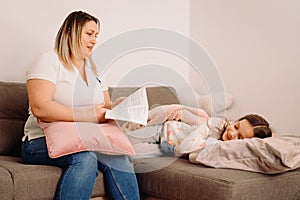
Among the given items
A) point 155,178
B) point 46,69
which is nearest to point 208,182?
point 155,178

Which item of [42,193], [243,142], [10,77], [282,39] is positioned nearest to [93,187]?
[42,193]

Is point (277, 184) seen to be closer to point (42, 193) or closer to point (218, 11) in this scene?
point (42, 193)

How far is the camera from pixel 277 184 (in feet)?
6.57

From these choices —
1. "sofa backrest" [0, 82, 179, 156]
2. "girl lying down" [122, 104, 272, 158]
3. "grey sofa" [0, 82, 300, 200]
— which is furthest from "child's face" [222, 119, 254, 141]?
"sofa backrest" [0, 82, 179, 156]

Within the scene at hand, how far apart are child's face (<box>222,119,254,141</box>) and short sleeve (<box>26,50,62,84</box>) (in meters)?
0.85

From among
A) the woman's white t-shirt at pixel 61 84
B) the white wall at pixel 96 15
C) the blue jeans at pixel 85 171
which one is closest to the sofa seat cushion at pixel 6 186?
the blue jeans at pixel 85 171

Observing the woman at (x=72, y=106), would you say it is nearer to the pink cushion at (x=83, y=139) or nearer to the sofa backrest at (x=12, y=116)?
the pink cushion at (x=83, y=139)

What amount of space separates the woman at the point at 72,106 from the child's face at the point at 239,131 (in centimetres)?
53

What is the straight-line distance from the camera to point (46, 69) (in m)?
2.11

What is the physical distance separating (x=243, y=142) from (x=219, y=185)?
0.29 m

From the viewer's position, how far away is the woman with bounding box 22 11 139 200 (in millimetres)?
1954

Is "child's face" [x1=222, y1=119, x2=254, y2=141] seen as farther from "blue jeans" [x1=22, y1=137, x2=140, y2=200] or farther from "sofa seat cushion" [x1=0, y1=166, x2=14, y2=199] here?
"sofa seat cushion" [x1=0, y1=166, x2=14, y2=199]

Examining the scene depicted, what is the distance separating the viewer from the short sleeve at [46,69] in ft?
6.85

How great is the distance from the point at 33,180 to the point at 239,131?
0.99 meters
